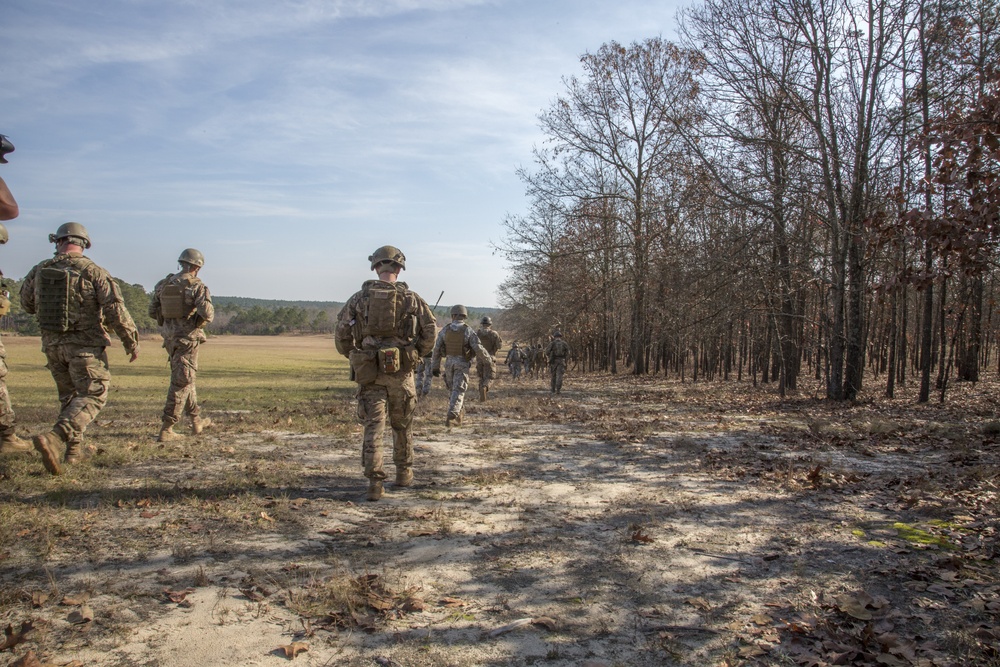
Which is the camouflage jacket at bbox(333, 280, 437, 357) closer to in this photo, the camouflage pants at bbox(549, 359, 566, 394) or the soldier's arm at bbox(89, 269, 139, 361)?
the soldier's arm at bbox(89, 269, 139, 361)

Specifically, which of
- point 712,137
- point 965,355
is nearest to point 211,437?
point 712,137

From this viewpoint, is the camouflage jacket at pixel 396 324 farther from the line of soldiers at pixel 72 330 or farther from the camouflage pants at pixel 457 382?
the camouflage pants at pixel 457 382

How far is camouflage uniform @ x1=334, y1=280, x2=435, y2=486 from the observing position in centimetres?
598

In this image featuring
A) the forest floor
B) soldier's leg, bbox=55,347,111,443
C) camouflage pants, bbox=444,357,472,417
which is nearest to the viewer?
the forest floor

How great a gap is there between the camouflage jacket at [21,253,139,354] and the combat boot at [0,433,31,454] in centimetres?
115

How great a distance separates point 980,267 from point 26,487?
8.82 m

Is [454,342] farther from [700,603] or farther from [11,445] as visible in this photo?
[700,603]

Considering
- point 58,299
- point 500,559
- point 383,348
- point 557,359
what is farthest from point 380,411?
point 557,359

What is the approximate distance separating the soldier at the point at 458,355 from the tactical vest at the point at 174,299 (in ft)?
12.9

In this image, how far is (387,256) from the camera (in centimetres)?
621

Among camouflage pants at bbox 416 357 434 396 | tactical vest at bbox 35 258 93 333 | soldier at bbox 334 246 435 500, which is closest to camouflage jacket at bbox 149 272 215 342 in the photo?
tactical vest at bbox 35 258 93 333

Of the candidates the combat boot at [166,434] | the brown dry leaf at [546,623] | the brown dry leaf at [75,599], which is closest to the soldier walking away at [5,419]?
the combat boot at [166,434]

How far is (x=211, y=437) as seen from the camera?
8.88 m

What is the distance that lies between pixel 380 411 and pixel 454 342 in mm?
5489
